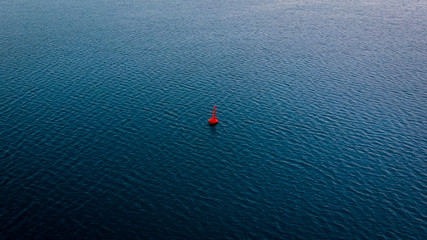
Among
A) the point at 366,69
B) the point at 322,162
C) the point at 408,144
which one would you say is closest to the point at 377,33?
the point at 366,69

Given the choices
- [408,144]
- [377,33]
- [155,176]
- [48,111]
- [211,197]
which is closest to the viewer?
[211,197]

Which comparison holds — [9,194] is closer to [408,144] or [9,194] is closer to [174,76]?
[174,76]

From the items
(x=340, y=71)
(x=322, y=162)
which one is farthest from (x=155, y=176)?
(x=340, y=71)

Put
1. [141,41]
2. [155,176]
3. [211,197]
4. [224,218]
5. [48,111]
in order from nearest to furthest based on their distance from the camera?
[224,218] → [211,197] → [155,176] → [48,111] → [141,41]

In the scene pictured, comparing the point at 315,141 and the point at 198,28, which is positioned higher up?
the point at 198,28

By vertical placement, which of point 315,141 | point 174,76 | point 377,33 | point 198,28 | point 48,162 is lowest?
point 48,162

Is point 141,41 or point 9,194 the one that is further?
point 141,41

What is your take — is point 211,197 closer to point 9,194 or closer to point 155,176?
point 155,176
